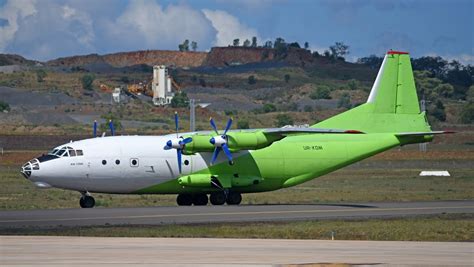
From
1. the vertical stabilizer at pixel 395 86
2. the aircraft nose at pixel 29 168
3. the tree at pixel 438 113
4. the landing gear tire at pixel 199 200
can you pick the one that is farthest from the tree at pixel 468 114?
the aircraft nose at pixel 29 168

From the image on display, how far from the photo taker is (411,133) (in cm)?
4906

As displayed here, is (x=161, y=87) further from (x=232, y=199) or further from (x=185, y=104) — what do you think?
(x=232, y=199)

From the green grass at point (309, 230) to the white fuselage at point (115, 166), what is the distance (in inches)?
430

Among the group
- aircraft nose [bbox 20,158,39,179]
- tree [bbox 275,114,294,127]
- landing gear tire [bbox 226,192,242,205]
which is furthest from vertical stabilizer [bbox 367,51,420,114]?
tree [bbox 275,114,294,127]

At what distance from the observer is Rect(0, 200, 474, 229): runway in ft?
124

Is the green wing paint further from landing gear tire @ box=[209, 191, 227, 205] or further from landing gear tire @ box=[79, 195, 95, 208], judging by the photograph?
landing gear tire @ box=[79, 195, 95, 208]

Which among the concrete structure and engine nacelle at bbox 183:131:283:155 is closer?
engine nacelle at bbox 183:131:283:155

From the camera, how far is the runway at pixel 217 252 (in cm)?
2378

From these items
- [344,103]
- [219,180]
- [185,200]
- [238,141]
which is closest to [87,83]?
[344,103]

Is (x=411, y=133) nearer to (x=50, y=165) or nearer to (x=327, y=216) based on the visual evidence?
(x=327, y=216)

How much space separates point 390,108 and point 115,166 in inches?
535

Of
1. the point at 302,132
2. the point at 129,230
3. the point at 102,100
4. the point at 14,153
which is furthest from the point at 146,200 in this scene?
the point at 102,100

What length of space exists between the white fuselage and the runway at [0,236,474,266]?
53.0 feet

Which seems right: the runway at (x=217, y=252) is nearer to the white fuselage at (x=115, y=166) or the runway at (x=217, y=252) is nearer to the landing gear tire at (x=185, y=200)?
the white fuselage at (x=115, y=166)
